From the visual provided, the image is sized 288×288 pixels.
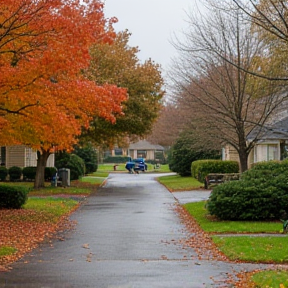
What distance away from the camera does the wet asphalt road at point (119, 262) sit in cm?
880

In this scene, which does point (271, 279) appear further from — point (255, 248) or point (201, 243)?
point (201, 243)

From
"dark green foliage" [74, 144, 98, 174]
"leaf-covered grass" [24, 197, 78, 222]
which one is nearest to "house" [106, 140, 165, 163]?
"dark green foliage" [74, 144, 98, 174]

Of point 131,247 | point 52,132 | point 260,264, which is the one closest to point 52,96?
point 52,132

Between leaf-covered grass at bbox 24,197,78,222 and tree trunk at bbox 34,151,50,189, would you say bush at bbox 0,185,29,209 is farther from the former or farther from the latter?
tree trunk at bbox 34,151,50,189

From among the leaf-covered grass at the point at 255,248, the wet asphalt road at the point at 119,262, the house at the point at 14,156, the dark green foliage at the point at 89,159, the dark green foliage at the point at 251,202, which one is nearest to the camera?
the wet asphalt road at the point at 119,262

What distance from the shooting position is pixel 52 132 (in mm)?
15234

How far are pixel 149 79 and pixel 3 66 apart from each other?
17.1 m

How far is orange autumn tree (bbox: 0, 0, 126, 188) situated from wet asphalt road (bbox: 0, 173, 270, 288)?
10.4 ft

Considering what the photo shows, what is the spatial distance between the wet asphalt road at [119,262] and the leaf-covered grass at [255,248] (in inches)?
24.0

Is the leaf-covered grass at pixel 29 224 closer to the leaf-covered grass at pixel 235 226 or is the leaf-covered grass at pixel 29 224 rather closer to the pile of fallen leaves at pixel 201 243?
the pile of fallen leaves at pixel 201 243

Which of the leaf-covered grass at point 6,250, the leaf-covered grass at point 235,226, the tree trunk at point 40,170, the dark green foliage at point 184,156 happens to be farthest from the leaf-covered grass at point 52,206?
the dark green foliage at point 184,156

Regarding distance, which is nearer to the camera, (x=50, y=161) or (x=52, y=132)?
(x=52, y=132)

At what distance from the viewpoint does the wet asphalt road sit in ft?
28.9

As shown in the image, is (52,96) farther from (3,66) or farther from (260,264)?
(260,264)
